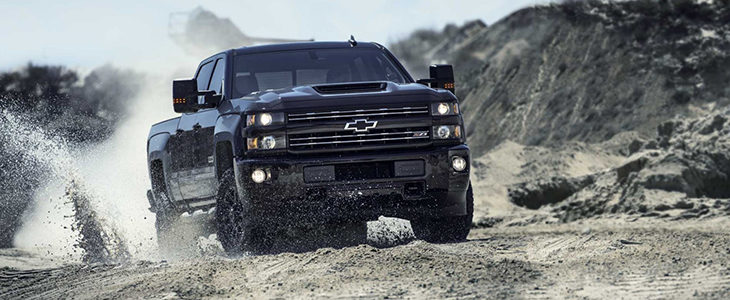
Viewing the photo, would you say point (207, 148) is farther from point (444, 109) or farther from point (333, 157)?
point (444, 109)

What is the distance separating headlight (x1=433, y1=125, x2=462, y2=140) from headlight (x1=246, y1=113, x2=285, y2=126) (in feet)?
4.06

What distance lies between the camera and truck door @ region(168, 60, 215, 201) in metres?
11.4

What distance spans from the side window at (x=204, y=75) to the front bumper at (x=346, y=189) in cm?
226

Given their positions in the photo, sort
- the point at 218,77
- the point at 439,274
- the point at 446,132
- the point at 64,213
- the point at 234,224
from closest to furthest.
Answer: the point at 439,274, the point at 446,132, the point at 234,224, the point at 218,77, the point at 64,213

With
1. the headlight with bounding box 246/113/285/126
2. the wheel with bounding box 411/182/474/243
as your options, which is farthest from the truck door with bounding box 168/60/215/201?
the wheel with bounding box 411/182/474/243

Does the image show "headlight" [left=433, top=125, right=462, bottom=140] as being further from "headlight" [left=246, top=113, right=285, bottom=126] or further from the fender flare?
the fender flare

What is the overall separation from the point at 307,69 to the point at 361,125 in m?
1.44

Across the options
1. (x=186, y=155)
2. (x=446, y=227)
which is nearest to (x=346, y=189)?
(x=446, y=227)

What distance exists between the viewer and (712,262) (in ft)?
26.6

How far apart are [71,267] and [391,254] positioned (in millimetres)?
4087

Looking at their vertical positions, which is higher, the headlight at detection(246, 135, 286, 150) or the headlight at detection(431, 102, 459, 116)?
the headlight at detection(431, 102, 459, 116)

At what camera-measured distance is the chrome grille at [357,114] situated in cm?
989

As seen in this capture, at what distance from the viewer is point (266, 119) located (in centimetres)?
986

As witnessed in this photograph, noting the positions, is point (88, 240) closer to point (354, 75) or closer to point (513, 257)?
point (354, 75)
